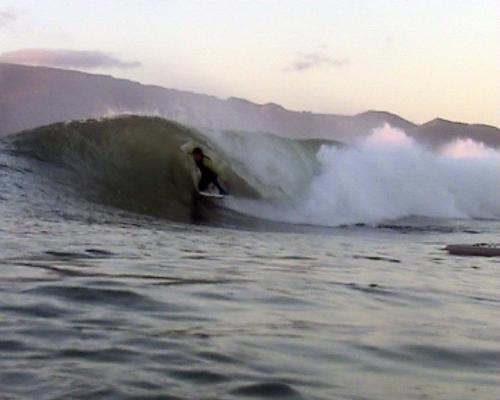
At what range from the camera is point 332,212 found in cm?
1656

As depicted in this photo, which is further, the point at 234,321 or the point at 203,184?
the point at 203,184

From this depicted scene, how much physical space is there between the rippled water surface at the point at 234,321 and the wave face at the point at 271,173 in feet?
18.6

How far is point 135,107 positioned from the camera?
126ft

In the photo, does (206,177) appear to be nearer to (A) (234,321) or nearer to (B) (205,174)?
(B) (205,174)

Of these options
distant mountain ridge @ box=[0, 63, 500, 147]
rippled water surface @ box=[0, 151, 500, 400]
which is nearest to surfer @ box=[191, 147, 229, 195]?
rippled water surface @ box=[0, 151, 500, 400]

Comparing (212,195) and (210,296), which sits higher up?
(212,195)

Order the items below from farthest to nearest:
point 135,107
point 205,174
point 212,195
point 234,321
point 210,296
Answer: point 135,107 → point 205,174 → point 212,195 → point 210,296 → point 234,321

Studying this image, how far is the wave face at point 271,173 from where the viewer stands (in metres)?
14.7

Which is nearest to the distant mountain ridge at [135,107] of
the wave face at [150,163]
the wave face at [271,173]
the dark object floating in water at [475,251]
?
the wave face at [271,173]

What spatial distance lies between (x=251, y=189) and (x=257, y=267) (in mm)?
9615

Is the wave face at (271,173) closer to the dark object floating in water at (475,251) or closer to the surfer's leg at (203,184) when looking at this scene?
the surfer's leg at (203,184)

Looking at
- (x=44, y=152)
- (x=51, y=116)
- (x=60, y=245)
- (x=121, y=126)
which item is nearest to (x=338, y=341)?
(x=60, y=245)

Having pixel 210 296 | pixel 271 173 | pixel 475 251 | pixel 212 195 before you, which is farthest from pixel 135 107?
pixel 210 296

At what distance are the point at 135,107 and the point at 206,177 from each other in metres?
24.2
